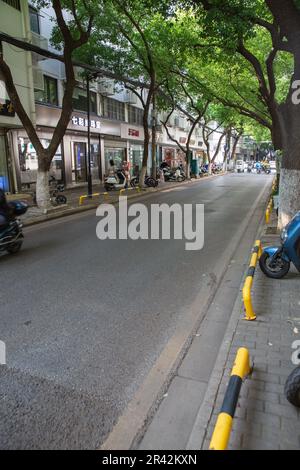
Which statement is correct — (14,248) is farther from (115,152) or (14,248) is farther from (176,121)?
(176,121)

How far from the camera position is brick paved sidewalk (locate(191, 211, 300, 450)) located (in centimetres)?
249

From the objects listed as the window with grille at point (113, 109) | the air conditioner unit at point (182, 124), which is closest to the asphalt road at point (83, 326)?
the window with grille at point (113, 109)

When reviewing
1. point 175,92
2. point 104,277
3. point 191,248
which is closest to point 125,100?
point 175,92

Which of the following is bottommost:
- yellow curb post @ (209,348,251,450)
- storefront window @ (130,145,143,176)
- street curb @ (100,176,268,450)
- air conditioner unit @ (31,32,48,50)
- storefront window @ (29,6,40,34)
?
street curb @ (100,176,268,450)

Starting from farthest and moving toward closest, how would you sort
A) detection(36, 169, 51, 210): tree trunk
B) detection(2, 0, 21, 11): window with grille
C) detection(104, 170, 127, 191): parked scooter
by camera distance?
detection(104, 170, 127, 191): parked scooter, detection(2, 0, 21, 11): window with grille, detection(36, 169, 51, 210): tree trunk

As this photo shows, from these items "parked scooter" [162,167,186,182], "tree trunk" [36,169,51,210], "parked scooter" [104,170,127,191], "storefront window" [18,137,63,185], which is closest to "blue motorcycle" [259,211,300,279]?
"tree trunk" [36,169,51,210]

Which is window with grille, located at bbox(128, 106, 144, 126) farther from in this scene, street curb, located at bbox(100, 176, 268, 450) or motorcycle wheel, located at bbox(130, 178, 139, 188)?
street curb, located at bbox(100, 176, 268, 450)

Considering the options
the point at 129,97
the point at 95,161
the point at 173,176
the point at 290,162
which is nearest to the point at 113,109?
the point at 129,97

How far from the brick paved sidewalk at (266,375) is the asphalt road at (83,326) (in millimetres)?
763

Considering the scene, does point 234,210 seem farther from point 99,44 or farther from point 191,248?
point 99,44

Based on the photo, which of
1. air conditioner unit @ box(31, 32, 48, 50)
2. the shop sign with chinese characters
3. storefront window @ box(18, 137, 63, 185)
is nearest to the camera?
storefront window @ box(18, 137, 63, 185)

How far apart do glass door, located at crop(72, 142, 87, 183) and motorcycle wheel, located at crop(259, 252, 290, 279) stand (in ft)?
61.3

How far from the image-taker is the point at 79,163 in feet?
77.1

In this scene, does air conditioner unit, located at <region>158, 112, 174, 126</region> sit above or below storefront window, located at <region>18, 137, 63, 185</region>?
above
